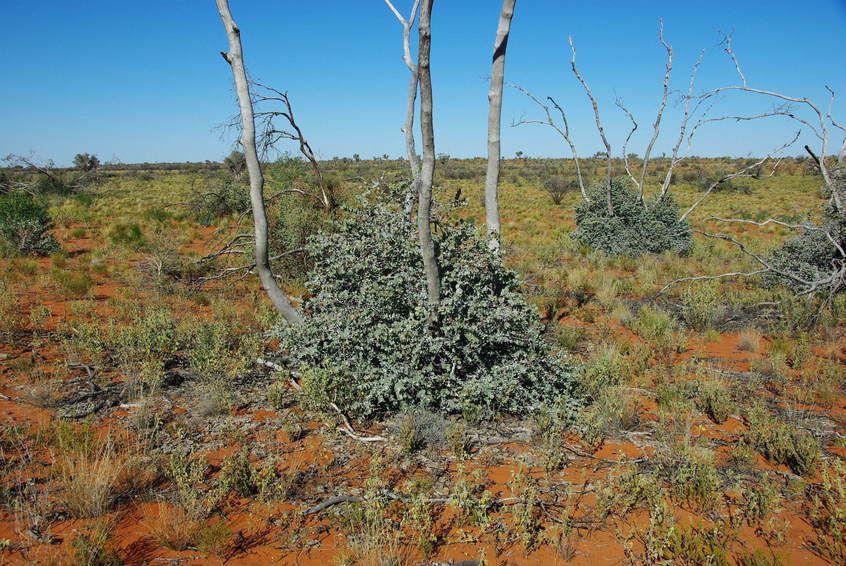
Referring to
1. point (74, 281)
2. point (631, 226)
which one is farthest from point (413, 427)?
point (631, 226)

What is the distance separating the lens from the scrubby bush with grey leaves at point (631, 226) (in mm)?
15445

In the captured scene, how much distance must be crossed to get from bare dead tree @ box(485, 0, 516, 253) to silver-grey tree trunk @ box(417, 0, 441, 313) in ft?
3.91

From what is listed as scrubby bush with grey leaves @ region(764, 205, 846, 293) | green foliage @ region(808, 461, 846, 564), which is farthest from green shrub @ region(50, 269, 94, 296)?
scrubby bush with grey leaves @ region(764, 205, 846, 293)

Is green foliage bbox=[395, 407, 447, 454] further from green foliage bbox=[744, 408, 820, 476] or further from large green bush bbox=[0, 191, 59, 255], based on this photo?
large green bush bbox=[0, 191, 59, 255]

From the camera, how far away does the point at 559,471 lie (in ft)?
14.2

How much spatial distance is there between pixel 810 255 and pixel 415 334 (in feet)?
30.2

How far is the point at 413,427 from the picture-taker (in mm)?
4719

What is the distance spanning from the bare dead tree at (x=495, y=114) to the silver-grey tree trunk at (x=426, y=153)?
1193mm

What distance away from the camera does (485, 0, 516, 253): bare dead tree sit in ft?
20.5

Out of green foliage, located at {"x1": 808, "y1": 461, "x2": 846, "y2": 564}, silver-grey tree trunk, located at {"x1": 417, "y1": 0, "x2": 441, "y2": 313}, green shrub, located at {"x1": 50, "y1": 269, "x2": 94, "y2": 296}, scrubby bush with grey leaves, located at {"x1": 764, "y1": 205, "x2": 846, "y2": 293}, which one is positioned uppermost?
silver-grey tree trunk, located at {"x1": 417, "y1": 0, "x2": 441, "y2": 313}

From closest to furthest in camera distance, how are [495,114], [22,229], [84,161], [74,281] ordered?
[495,114]
[74,281]
[22,229]
[84,161]

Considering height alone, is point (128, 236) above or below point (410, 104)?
below

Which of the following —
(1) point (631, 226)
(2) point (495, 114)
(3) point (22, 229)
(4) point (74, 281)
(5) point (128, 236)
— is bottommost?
(4) point (74, 281)

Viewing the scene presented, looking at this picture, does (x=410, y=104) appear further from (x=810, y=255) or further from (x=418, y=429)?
(x=810, y=255)
